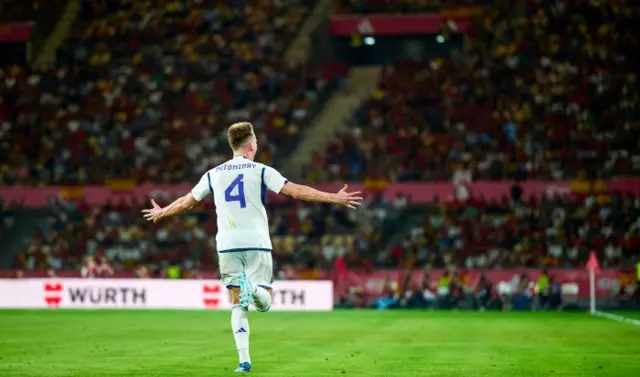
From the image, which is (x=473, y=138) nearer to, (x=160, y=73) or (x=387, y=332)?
(x=160, y=73)

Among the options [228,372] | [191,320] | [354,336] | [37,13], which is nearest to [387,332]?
[354,336]

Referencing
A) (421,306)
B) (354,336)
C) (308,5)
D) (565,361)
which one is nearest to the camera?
(565,361)

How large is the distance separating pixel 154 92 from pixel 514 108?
16.3 metres

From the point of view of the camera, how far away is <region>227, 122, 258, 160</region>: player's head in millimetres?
11703

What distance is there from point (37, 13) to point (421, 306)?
26.0 m

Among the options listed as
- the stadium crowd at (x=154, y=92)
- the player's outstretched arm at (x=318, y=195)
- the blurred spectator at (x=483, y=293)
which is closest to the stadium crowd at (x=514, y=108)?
the stadium crowd at (x=154, y=92)

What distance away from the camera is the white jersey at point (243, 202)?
457 inches

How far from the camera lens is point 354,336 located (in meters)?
21.4

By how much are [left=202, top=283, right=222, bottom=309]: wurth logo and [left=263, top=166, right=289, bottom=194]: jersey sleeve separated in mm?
24804

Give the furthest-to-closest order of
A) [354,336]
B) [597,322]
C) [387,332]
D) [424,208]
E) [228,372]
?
[424,208]
[597,322]
[387,332]
[354,336]
[228,372]

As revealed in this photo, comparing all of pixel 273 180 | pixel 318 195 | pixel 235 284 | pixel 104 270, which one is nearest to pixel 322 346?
pixel 235 284

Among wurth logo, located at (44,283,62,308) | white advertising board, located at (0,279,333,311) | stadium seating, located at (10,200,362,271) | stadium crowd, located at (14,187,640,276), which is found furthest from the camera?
stadium seating, located at (10,200,362,271)

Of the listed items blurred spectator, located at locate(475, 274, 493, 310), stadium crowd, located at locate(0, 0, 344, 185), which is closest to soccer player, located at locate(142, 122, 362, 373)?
blurred spectator, located at locate(475, 274, 493, 310)

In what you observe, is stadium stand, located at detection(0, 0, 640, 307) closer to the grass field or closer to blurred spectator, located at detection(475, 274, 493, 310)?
blurred spectator, located at detection(475, 274, 493, 310)
